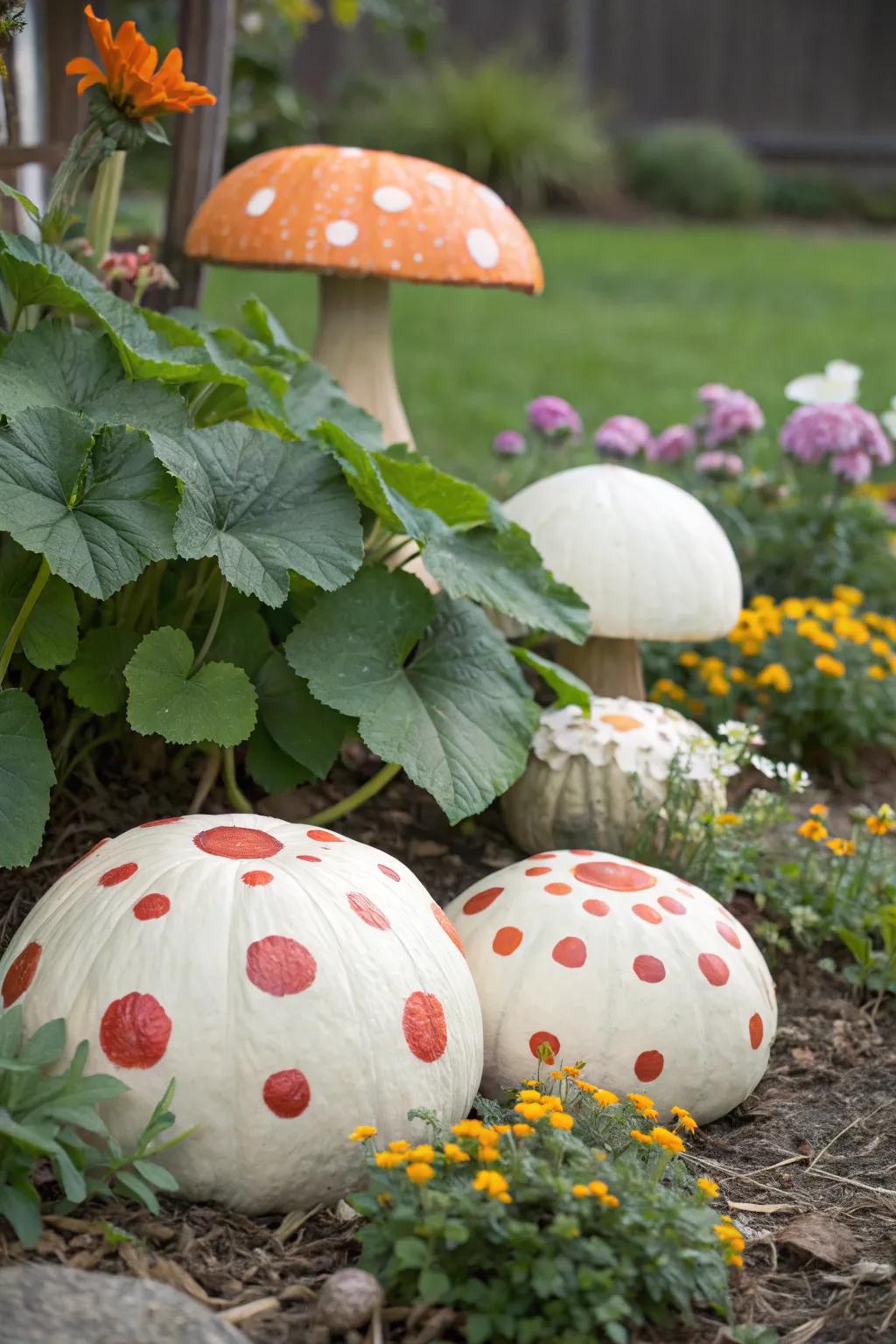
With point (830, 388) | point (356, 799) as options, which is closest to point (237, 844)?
point (356, 799)

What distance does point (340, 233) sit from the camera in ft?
10.4

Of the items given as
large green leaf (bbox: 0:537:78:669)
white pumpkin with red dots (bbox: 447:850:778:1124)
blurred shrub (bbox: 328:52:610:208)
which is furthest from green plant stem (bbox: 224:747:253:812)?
blurred shrub (bbox: 328:52:610:208)

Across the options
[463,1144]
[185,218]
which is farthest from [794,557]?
[463,1144]

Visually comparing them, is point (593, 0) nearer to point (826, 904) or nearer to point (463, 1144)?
point (826, 904)

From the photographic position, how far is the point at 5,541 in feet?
8.74

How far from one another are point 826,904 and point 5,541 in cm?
177

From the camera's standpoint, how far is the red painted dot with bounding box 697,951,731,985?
2311 mm

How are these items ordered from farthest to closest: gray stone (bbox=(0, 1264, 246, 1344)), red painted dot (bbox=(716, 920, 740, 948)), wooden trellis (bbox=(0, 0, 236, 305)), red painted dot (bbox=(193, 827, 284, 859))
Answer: wooden trellis (bbox=(0, 0, 236, 305)) → red painted dot (bbox=(716, 920, 740, 948)) → red painted dot (bbox=(193, 827, 284, 859)) → gray stone (bbox=(0, 1264, 246, 1344))

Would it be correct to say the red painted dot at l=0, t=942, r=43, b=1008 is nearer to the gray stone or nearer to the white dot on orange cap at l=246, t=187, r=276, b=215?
the gray stone

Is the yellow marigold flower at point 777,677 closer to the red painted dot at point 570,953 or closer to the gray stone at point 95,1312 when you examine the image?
the red painted dot at point 570,953

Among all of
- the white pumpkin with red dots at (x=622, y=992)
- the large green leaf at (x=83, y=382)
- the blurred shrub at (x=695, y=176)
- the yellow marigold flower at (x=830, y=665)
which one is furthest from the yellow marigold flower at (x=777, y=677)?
the blurred shrub at (x=695, y=176)

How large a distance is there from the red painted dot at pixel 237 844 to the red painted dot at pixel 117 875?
10 centimetres

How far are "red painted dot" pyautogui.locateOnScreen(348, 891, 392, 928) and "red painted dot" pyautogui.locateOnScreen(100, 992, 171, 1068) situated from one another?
1.01 ft

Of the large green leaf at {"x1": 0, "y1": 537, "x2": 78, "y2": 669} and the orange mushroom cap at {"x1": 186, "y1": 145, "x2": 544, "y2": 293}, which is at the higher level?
the orange mushroom cap at {"x1": 186, "y1": 145, "x2": 544, "y2": 293}
